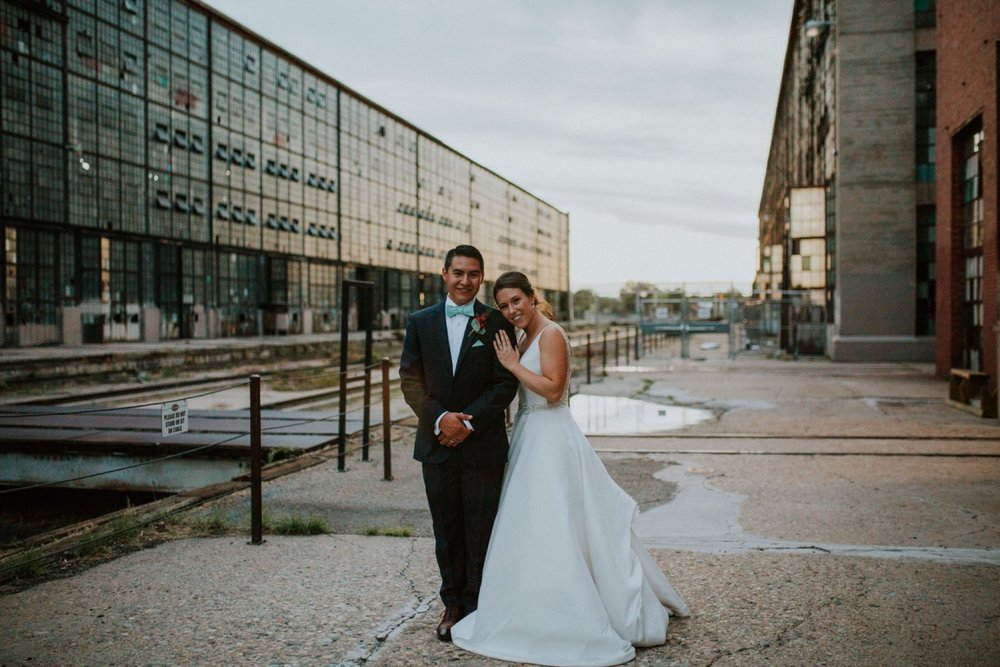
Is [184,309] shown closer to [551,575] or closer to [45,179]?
[45,179]

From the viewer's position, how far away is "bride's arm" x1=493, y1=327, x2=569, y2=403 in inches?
145

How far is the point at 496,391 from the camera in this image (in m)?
3.75

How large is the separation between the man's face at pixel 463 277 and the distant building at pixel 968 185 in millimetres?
11193

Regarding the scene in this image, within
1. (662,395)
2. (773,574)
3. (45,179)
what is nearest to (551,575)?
(773,574)

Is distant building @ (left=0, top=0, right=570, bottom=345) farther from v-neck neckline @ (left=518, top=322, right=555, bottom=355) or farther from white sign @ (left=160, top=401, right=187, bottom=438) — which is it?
v-neck neckline @ (left=518, top=322, right=555, bottom=355)

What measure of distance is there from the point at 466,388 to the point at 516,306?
47 centimetres

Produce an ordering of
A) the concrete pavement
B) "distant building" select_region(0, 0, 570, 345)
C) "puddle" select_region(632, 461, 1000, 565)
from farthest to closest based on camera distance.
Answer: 1. "distant building" select_region(0, 0, 570, 345)
2. "puddle" select_region(632, 461, 1000, 565)
3. the concrete pavement

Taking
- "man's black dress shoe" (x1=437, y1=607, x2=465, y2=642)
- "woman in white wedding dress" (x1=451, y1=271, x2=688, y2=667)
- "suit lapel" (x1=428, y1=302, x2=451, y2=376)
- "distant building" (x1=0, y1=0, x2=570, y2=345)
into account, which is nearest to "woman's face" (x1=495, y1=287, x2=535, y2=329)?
"woman in white wedding dress" (x1=451, y1=271, x2=688, y2=667)

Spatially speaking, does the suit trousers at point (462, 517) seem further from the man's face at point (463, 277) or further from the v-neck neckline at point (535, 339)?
the man's face at point (463, 277)

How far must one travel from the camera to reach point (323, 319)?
5109 centimetres

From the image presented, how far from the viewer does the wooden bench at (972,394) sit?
38.7 ft

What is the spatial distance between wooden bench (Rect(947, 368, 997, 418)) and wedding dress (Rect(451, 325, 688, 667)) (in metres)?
10.3

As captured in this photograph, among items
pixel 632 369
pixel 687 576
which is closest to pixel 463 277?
pixel 687 576

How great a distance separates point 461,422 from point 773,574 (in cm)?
223
